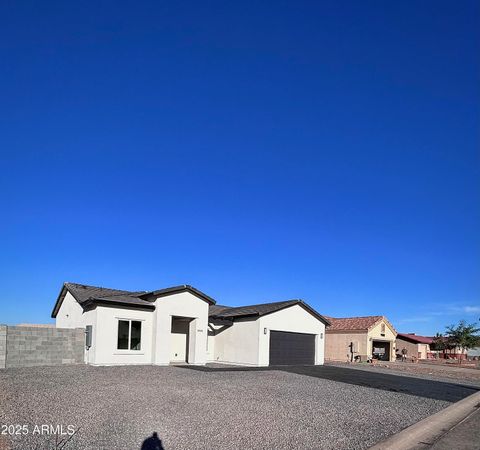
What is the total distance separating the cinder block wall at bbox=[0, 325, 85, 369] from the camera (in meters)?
20.0

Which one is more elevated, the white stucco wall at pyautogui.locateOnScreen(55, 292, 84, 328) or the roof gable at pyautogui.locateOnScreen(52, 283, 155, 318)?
the roof gable at pyautogui.locateOnScreen(52, 283, 155, 318)

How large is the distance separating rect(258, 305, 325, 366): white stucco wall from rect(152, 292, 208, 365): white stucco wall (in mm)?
3689

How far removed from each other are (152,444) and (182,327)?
19.2 meters

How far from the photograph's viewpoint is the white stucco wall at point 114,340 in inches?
833

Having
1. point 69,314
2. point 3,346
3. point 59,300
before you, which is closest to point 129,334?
point 3,346

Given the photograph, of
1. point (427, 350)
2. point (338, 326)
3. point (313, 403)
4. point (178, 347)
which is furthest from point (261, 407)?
point (427, 350)

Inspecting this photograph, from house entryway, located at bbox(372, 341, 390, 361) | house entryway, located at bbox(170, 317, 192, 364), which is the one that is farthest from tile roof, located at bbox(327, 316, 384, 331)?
house entryway, located at bbox(170, 317, 192, 364)

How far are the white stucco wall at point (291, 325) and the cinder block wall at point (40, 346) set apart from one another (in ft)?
32.8

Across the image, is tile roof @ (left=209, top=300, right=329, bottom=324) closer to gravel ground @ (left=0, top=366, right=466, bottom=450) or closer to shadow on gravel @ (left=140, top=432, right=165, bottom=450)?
gravel ground @ (left=0, top=366, right=466, bottom=450)

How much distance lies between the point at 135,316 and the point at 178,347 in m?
4.54

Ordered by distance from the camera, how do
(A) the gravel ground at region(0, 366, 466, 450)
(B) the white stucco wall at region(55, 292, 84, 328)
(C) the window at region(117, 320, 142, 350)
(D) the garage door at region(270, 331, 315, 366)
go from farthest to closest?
(D) the garage door at region(270, 331, 315, 366) → (B) the white stucco wall at region(55, 292, 84, 328) → (C) the window at region(117, 320, 142, 350) → (A) the gravel ground at region(0, 366, 466, 450)

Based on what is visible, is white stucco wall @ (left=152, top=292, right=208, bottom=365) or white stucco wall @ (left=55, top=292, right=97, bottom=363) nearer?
white stucco wall @ (left=55, top=292, right=97, bottom=363)

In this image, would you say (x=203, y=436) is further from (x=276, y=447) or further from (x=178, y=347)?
(x=178, y=347)

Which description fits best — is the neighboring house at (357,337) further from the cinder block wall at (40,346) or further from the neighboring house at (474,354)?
the neighboring house at (474,354)
